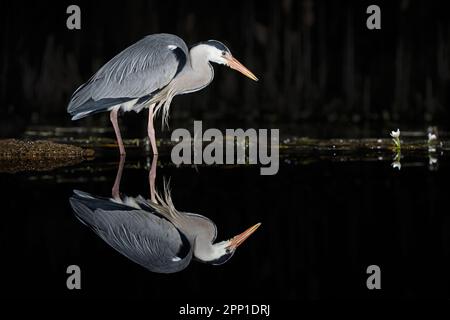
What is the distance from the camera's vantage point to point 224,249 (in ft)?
10.0

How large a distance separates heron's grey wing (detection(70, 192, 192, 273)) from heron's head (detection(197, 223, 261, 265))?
9cm

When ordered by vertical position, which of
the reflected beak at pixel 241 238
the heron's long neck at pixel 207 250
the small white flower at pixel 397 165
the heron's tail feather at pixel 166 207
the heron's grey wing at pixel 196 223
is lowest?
the heron's long neck at pixel 207 250

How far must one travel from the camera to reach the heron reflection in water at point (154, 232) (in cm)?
301

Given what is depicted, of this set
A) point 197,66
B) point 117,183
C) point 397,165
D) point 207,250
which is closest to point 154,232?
point 207,250

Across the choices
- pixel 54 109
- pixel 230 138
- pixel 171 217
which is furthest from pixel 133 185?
pixel 54 109

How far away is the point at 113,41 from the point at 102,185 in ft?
20.1

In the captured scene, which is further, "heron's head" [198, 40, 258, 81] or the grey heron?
"heron's head" [198, 40, 258, 81]

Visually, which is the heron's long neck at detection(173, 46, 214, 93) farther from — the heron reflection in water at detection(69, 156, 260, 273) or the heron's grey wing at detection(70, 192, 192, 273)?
the heron's grey wing at detection(70, 192, 192, 273)

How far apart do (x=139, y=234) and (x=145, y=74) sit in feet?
8.77

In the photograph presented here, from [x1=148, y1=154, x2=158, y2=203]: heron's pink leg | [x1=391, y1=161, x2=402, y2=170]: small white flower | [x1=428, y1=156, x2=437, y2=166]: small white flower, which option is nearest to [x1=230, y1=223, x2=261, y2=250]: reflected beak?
[x1=148, y1=154, x2=158, y2=203]: heron's pink leg

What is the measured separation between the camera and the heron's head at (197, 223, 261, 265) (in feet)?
9.65

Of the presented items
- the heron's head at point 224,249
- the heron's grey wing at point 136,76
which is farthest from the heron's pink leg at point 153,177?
the heron's head at point 224,249

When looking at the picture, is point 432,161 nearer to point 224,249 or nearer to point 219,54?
point 219,54

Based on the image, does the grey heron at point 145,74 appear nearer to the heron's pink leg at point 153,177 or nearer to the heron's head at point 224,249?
the heron's pink leg at point 153,177
